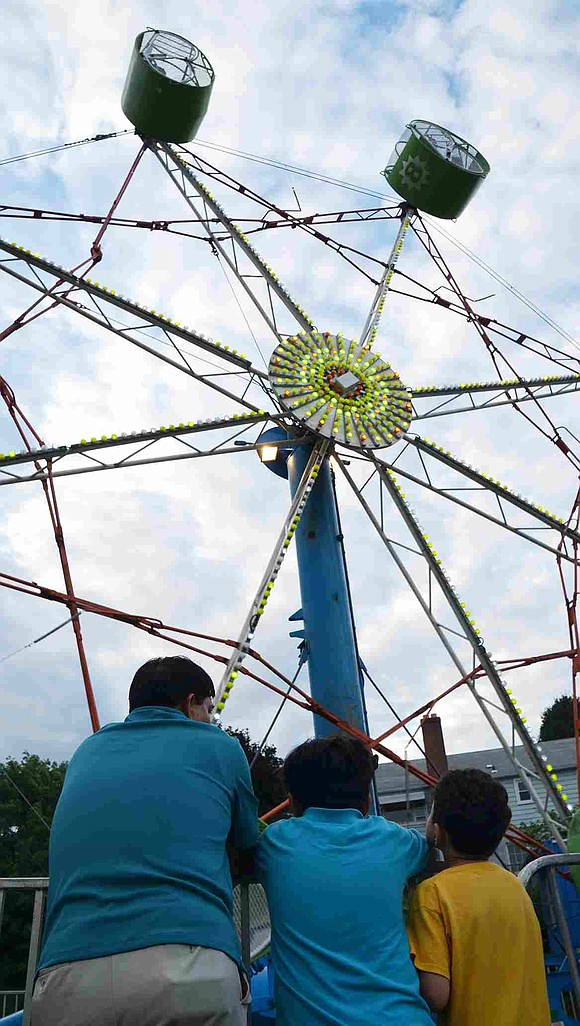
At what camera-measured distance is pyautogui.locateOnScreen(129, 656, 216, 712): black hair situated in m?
2.82

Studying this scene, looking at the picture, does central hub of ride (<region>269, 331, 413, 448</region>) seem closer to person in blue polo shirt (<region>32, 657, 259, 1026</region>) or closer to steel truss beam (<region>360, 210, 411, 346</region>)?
steel truss beam (<region>360, 210, 411, 346</region>)

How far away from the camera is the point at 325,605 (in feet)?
33.2

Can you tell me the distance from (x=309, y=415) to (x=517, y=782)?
23886mm

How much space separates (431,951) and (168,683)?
1.21m

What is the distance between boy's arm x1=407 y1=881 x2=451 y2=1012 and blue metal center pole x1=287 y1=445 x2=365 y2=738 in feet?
21.4

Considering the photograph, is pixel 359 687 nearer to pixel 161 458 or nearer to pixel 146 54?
pixel 161 458

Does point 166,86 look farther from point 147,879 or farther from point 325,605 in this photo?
point 147,879

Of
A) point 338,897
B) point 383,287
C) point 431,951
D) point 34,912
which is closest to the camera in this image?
point 338,897

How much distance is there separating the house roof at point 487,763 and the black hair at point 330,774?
28151mm

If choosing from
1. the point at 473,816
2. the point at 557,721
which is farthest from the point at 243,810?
the point at 557,721

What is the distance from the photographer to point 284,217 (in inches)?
502

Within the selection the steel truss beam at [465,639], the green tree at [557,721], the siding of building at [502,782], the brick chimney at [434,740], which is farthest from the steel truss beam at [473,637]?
the green tree at [557,721]

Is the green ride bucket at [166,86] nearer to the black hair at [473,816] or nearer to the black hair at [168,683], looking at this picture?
the black hair at [168,683]

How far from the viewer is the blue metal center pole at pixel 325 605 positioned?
9.65m
